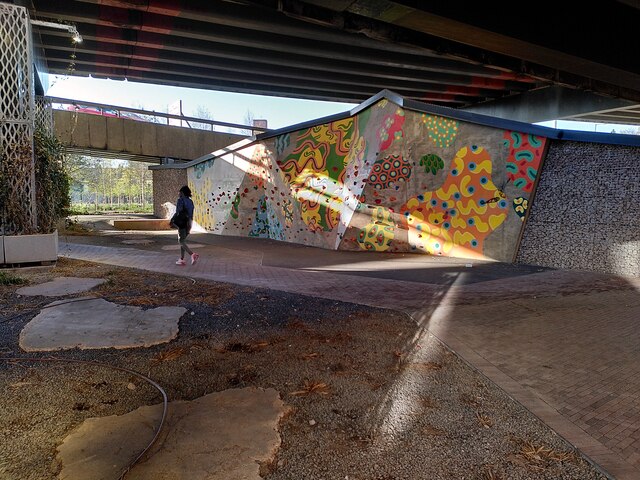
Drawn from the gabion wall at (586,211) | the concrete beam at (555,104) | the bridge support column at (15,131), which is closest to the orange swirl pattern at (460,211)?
the gabion wall at (586,211)

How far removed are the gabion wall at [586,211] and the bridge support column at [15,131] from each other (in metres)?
11.3

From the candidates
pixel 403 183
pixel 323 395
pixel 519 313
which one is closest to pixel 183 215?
pixel 403 183

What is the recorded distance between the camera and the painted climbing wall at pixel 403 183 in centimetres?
1025

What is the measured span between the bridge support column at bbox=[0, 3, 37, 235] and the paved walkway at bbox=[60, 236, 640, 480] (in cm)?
182

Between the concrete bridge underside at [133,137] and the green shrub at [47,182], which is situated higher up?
the concrete bridge underside at [133,137]

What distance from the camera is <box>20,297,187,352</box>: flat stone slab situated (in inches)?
159

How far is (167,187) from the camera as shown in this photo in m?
25.8

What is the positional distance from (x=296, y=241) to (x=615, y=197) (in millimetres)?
9345

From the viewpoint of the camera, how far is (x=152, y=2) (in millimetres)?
12594

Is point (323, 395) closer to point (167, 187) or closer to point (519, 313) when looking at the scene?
point (519, 313)

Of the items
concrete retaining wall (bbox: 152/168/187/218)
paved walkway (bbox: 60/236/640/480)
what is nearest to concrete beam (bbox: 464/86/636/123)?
paved walkway (bbox: 60/236/640/480)

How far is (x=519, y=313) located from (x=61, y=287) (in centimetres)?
704

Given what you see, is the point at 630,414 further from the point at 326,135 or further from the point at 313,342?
the point at 326,135

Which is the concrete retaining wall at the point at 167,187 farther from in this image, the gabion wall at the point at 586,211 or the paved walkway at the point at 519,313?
the gabion wall at the point at 586,211
